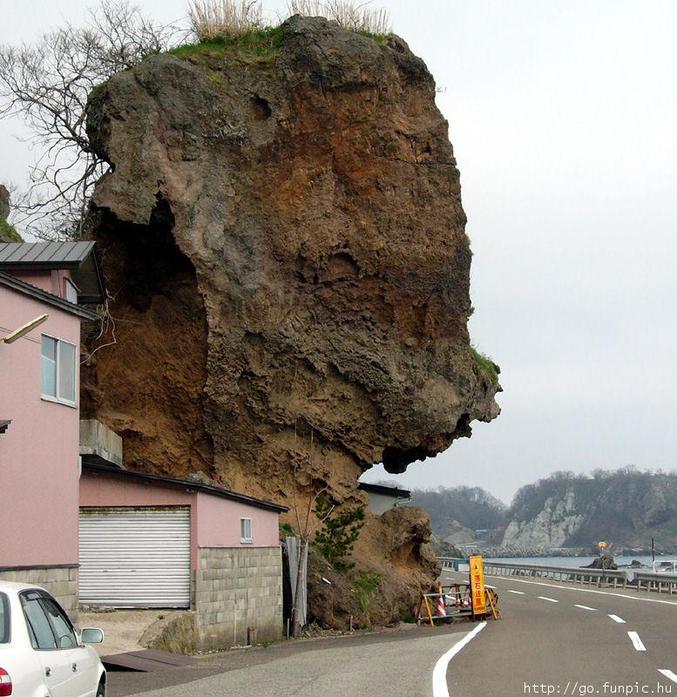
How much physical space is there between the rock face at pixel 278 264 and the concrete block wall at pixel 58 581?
46.7 ft

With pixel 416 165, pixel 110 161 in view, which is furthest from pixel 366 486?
pixel 110 161

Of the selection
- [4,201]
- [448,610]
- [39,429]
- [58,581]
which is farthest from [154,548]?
[4,201]

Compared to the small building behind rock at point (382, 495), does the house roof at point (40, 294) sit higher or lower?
higher

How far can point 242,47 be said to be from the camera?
34438mm

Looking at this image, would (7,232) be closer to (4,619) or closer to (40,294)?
(40,294)

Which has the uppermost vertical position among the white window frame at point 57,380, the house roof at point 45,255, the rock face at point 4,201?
the rock face at point 4,201

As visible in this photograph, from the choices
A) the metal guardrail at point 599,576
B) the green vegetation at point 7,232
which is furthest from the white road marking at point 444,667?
the metal guardrail at point 599,576

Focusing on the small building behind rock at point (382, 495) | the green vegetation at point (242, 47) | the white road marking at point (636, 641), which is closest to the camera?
the white road marking at point (636, 641)

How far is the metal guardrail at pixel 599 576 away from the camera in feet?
139

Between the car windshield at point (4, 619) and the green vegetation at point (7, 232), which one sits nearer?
the car windshield at point (4, 619)

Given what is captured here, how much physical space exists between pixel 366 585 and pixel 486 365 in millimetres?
12100

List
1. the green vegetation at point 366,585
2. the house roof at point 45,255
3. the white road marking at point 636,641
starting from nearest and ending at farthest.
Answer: the white road marking at point 636,641
the house roof at point 45,255
the green vegetation at point 366,585

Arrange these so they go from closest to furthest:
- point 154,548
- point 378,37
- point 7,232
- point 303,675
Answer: point 303,675
point 154,548
point 7,232
point 378,37

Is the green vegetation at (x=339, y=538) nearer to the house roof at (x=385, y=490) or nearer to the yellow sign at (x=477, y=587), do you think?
the yellow sign at (x=477, y=587)
